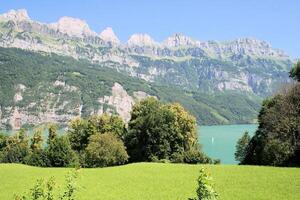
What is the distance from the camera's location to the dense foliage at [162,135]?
6925cm

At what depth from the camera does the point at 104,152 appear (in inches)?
2640

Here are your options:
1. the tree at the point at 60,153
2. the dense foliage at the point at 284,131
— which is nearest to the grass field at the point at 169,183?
the dense foliage at the point at 284,131

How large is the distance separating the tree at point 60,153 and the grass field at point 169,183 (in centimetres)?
2056

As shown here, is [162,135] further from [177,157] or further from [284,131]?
[284,131]

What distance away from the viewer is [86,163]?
6869 centimetres

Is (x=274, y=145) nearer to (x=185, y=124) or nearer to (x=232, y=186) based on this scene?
(x=232, y=186)

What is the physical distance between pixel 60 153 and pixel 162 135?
17.0 metres

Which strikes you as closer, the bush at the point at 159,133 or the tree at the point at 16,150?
the bush at the point at 159,133

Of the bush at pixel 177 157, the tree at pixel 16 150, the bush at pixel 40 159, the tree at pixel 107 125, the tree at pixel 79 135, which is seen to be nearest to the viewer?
the bush at pixel 177 157

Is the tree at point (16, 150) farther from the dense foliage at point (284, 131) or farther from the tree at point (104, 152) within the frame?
the dense foliage at point (284, 131)

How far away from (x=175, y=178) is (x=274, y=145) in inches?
612

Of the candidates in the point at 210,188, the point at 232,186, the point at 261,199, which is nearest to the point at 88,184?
the point at 232,186

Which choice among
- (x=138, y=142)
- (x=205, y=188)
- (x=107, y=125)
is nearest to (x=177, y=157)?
(x=138, y=142)

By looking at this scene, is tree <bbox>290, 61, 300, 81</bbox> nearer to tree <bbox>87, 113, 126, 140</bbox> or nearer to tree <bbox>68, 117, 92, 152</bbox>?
tree <bbox>87, 113, 126, 140</bbox>
